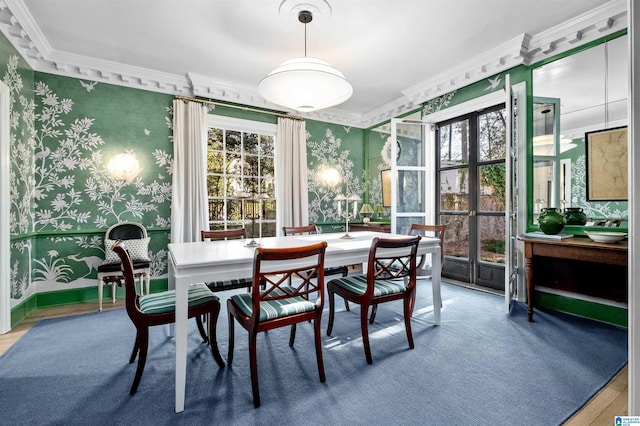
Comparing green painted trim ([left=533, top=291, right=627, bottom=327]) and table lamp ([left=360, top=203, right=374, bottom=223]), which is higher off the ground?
table lamp ([left=360, top=203, right=374, bottom=223])

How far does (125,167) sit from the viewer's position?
3.80 m

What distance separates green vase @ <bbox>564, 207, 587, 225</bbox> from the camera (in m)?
2.93

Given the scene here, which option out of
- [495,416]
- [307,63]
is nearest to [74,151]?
[307,63]

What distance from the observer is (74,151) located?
3.55 metres

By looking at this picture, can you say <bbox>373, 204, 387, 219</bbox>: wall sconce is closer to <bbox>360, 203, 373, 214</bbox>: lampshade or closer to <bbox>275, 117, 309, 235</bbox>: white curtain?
<bbox>360, 203, 373, 214</bbox>: lampshade

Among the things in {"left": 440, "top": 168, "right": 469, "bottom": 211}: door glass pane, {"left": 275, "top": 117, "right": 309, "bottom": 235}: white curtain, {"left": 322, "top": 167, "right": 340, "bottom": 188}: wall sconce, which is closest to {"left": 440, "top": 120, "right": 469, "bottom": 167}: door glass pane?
{"left": 440, "top": 168, "right": 469, "bottom": 211}: door glass pane

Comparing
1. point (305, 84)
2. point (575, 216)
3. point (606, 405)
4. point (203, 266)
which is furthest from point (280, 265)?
point (575, 216)

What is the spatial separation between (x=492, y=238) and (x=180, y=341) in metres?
3.94

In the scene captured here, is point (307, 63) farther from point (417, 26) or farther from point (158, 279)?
point (158, 279)

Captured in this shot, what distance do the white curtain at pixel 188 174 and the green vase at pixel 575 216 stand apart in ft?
13.6

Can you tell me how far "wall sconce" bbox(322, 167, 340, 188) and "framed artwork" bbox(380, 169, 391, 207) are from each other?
812mm

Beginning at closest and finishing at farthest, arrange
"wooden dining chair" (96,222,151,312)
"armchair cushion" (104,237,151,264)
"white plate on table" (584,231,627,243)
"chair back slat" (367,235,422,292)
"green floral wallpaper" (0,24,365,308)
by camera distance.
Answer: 1. "chair back slat" (367,235,422,292)
2. "white plate on table" (584,231,627,243)
3. "green floral wallpaper" (0,24,365,308)
4. "wooden dining chair" (96,222,151,312)
5. "armchair cushion" (104,237,151,264)

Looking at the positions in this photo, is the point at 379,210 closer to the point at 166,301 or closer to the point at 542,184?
the point at 542,184

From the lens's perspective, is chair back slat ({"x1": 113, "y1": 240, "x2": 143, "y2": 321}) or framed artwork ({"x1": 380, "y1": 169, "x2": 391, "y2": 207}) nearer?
chair back slat ({"x1": 113, "y1": 240, "x2": 143, "y2": 321})
